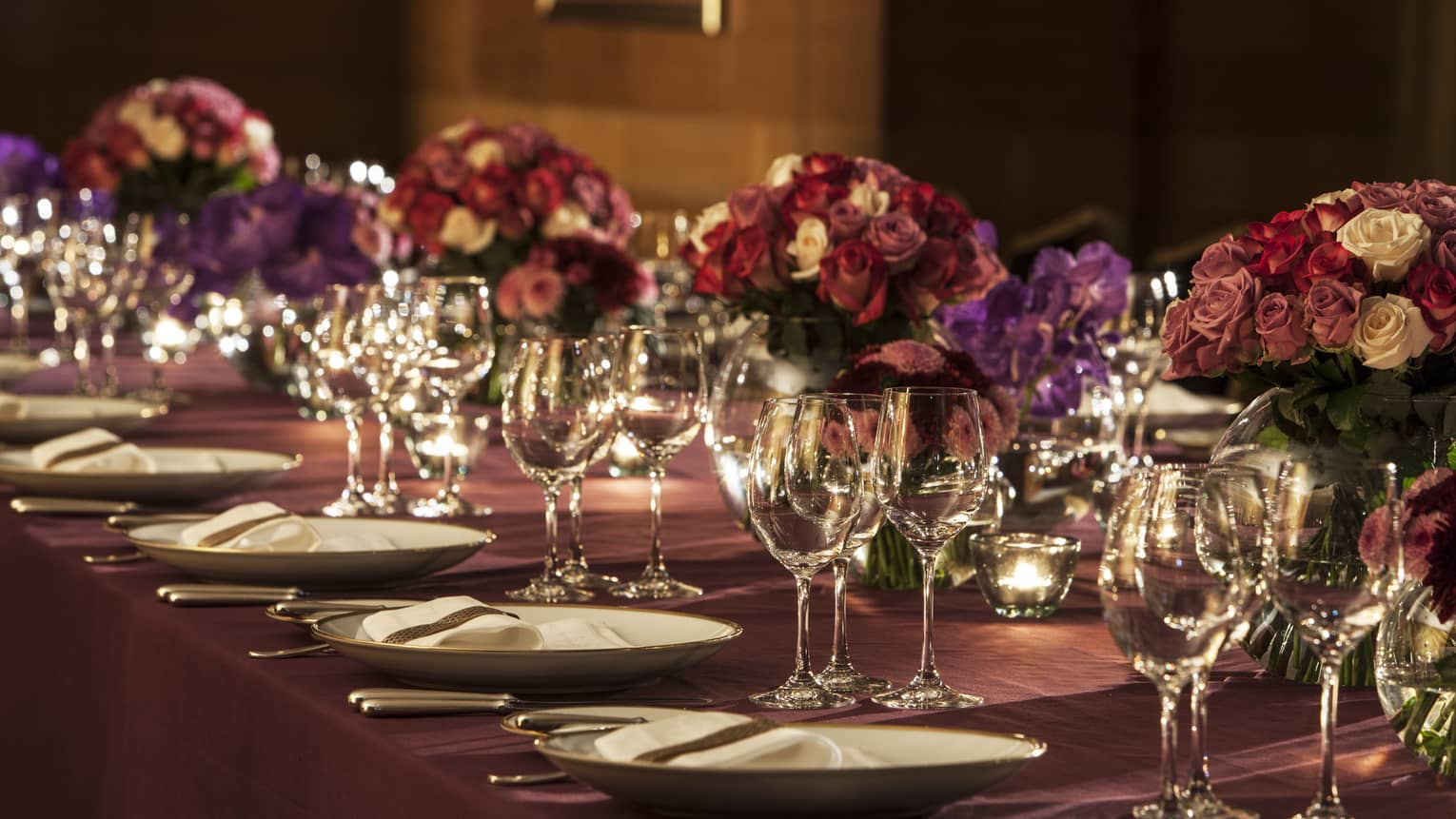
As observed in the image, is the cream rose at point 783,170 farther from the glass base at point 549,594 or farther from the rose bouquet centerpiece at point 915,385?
the glass base at point 549,594

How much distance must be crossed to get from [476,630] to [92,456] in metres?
1.15

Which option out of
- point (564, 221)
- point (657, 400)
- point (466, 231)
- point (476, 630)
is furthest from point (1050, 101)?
point (476, 630)

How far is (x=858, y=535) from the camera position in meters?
1.63

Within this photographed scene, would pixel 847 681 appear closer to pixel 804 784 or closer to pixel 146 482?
pixel 804 784

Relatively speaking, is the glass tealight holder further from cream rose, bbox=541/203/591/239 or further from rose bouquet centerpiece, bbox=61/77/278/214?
rose bouquet centerpiece, bbox=61/77/278/214

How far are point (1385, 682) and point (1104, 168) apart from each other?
6.74 metres

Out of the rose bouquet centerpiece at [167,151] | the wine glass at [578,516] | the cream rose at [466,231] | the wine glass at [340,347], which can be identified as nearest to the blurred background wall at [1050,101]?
the cream rose at [466,231]

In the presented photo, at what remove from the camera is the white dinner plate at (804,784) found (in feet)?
4.04

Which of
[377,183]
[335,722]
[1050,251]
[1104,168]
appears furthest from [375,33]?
[335,722]

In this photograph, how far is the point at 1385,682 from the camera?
149 cm

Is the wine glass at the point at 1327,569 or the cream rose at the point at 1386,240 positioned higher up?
the cream rose at the point at 1386,240

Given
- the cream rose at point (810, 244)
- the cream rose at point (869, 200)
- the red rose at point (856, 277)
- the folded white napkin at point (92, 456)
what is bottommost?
the folded white napkin at point (92, 456)

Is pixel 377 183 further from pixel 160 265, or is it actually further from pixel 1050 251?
pixel 1050 251

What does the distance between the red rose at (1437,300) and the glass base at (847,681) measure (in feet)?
1.71
